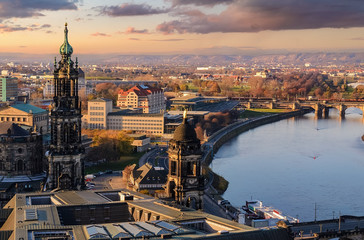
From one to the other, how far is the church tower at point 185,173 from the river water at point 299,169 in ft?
35.0

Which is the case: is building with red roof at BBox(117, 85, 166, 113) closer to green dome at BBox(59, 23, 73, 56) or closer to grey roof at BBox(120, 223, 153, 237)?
green dome at BBox(59, 23, 73, 56)

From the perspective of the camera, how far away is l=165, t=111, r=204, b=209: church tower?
57.9 ft

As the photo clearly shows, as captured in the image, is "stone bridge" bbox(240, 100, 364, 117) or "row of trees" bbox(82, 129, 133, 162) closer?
"row of trees" bbox(82, 129, 133, 162)

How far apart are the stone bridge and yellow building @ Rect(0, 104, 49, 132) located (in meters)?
52.0

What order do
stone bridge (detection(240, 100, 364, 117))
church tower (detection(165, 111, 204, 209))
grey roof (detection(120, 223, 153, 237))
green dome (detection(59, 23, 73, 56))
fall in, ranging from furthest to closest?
stone bridge (detection(240, 100, 364, 117)) < green dome (detection(59, 23, 73, 56)) < church tower (detection(165, 111, 204, 209)) < grey roof (detection(120, 223, 153, 237))

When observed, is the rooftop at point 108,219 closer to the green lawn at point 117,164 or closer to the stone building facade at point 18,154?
the stone building facade at point 18,154

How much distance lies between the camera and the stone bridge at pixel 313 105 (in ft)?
285

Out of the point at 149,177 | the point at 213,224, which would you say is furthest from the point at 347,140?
the point at 213,224

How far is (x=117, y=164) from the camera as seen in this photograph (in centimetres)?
4075

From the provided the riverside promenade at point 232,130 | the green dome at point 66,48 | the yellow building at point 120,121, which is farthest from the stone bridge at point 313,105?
the green dome at point 66,48

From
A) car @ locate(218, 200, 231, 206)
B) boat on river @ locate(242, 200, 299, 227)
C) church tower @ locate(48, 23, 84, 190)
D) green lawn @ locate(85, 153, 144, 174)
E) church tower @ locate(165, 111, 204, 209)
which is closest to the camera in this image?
church tower @ locate(165, 111, 204, 209)

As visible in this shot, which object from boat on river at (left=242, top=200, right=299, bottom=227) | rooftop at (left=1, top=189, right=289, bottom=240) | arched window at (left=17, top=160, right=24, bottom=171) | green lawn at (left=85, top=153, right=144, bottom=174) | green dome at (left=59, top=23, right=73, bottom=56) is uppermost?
green dome at (left=59, top=23, right=73, bottom=56)

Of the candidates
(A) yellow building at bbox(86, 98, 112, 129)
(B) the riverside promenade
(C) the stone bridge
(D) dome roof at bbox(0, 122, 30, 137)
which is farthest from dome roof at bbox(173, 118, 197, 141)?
(C) the stone bridge

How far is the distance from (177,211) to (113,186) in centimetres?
1752
